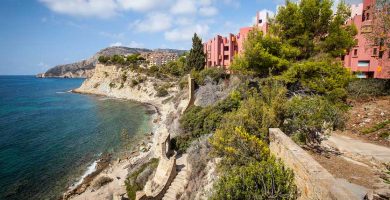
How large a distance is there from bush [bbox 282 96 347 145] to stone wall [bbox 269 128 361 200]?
203 centimetres

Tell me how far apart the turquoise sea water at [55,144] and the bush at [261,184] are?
16.3 metres

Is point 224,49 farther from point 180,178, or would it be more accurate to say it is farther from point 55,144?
point 180,178

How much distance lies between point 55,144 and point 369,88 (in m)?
34.2

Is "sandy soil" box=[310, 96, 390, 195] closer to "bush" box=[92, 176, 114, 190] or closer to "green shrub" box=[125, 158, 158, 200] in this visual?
"green shrub" box=[125, 158, 158, 200]

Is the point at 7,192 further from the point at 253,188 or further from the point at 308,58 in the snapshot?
the point at 308,58

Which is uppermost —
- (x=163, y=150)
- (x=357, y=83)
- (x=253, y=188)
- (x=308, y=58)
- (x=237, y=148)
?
(x=308, y=58)

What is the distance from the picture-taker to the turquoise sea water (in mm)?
18719

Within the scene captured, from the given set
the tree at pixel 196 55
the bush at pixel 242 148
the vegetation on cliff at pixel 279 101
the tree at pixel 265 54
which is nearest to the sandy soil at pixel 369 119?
the vegetation on cliff at pixel 279 101

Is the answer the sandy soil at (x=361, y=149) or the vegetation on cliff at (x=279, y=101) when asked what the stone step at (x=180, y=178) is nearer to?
the vegetation on cliff at (x=279, y=101)

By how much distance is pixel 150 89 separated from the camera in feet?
213

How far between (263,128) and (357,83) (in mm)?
14330

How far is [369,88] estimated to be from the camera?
59.0 ft

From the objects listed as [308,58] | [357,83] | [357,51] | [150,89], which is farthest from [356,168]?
[150,89]

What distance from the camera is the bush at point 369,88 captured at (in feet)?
57.9
